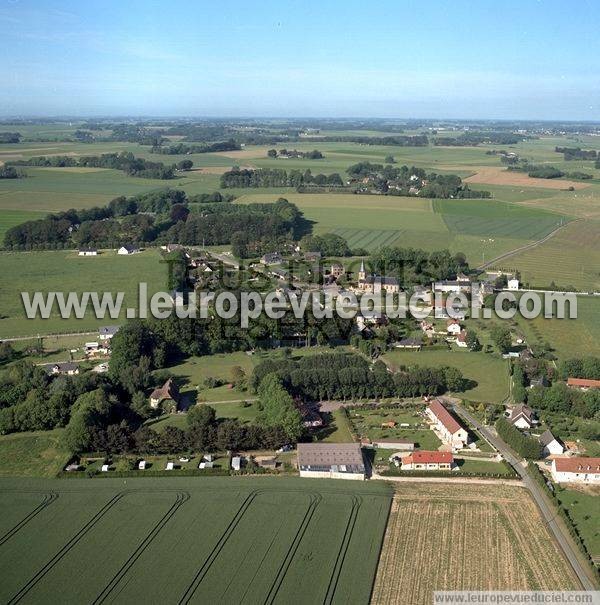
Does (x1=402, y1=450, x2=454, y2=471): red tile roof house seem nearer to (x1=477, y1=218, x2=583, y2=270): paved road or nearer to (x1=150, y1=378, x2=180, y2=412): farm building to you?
(x1=150, y1=378, x2=180, y2=412): farm building

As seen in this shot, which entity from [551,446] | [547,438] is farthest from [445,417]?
[551,446]

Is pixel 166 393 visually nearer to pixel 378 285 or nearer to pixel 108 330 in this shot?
pixel 108 330

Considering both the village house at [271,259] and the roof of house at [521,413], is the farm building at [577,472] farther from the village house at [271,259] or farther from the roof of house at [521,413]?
the village house at [271,259]

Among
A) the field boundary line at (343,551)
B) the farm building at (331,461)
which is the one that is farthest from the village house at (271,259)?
the field boundary line at (343,551)

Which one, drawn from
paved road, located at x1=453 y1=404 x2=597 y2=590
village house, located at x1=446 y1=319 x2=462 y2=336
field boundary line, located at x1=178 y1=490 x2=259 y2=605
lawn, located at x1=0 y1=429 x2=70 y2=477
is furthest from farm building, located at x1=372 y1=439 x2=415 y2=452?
village house, located at x1=446 y1=319 x2=462 y2=336

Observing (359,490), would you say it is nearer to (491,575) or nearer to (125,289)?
(491,575)
